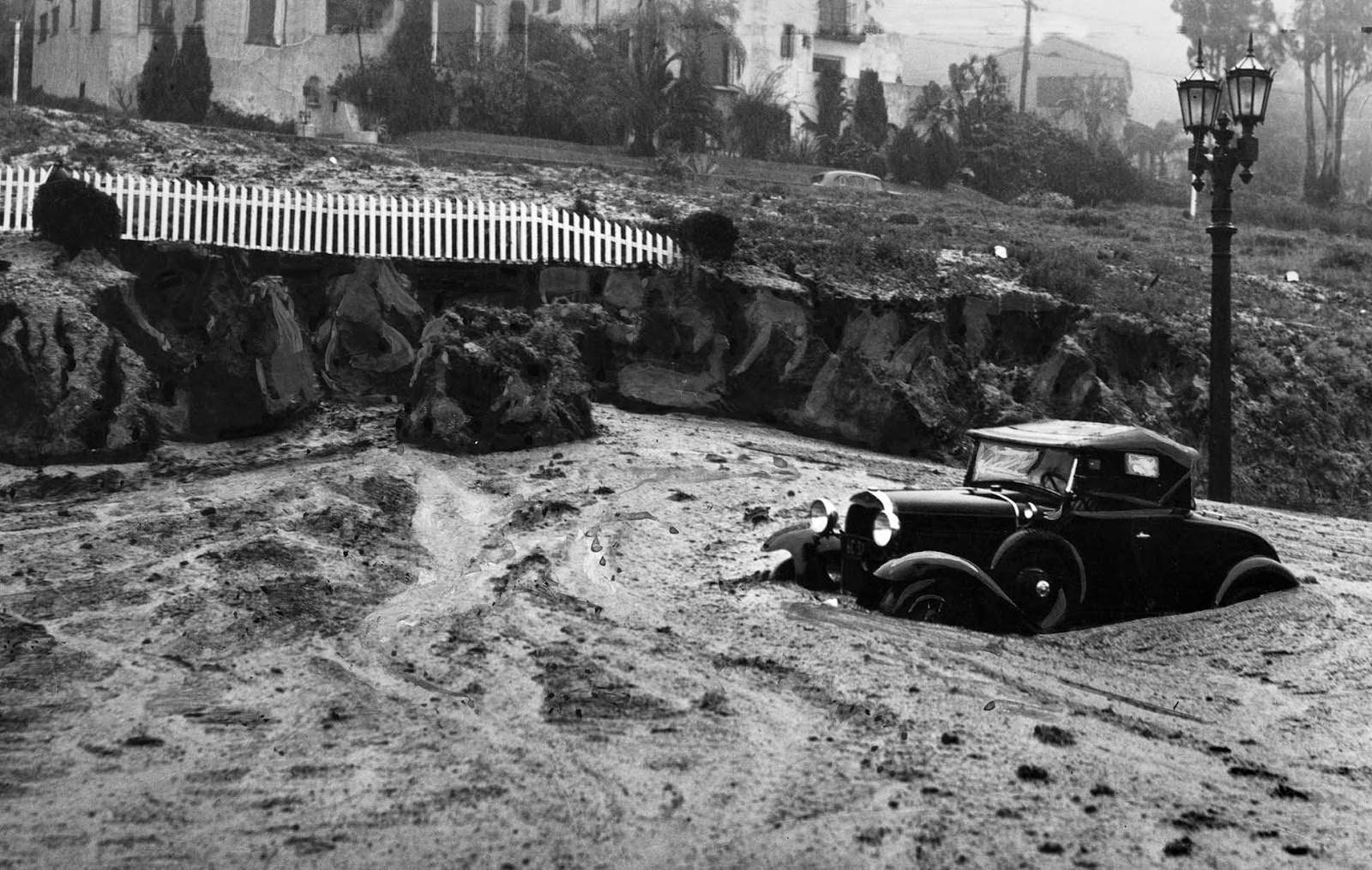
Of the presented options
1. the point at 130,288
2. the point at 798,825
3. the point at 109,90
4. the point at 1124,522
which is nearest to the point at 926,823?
the point at 798,825

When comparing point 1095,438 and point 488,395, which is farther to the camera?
point 488,395

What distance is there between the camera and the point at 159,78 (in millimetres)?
34375

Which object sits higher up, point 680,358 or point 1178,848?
point 680,358

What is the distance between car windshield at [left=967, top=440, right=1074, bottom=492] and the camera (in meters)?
8.62

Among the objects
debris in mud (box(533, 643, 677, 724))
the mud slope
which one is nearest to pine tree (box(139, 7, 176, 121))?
the mud slope

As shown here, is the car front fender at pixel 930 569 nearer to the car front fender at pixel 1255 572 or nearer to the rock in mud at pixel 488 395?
the car front fender at pixel 1255 572

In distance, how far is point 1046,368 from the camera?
58.6 ft

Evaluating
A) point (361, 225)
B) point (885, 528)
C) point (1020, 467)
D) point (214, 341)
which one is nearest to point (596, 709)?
point (885, 528)

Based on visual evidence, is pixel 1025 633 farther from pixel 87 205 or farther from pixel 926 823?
pixel 87 205

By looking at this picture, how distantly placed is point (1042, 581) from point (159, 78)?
31.8 metres

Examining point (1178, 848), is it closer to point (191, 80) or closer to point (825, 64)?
point (191, 80)

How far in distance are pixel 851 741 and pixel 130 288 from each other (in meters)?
11.9

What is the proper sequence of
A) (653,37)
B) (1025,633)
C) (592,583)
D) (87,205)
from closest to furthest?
(1025,633), (592,583), (87,205), (653,37)

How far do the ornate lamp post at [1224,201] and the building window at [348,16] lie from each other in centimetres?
2956
